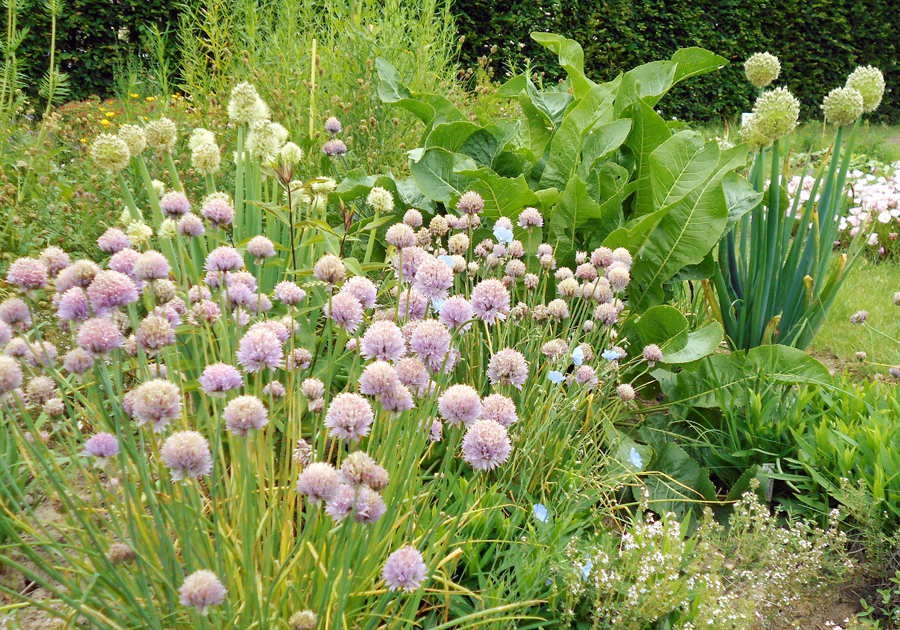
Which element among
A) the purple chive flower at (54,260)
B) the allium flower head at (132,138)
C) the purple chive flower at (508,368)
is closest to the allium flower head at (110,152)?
the allium flower head at (132,138)

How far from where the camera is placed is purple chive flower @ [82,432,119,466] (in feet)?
3.72

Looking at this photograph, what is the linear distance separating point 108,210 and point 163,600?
→ 2391mm

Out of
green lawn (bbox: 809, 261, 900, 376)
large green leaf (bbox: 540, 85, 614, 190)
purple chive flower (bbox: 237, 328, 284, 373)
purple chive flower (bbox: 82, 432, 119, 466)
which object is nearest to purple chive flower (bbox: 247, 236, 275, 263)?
purple chive flower (bbox: 237, 328, 284, 373)

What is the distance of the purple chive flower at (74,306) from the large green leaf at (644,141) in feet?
7.44

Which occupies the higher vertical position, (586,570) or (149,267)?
(149,267)

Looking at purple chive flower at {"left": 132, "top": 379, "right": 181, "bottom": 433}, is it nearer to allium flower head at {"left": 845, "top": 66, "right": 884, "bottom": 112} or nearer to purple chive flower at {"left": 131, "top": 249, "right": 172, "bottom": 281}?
purple chive flower at {"left": 131, "top": 249, "right": 172, "bottom": 281}

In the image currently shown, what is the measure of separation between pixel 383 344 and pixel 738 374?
1.88m

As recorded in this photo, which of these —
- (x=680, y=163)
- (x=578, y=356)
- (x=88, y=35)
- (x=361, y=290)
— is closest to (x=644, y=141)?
(x=680, y=163)

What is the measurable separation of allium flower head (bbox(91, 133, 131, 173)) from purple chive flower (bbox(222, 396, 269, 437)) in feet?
3.20

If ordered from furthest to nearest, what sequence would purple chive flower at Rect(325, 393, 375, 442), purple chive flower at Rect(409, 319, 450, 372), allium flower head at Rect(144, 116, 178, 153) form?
allium flower head at Rect(144, 116, 178, 153) < purple chive flower at Rect(409, 319, 450, 372) < purple chive flower at Rect(325, 393, 375, 442)

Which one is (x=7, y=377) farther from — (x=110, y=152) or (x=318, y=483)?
(x=110, y=152)

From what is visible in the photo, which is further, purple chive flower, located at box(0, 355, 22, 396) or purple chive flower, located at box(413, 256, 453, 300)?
purple chive flower, located at box(413, 256, 453, 300)

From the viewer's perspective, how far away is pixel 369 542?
127 cm

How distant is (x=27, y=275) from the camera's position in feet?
4.14
